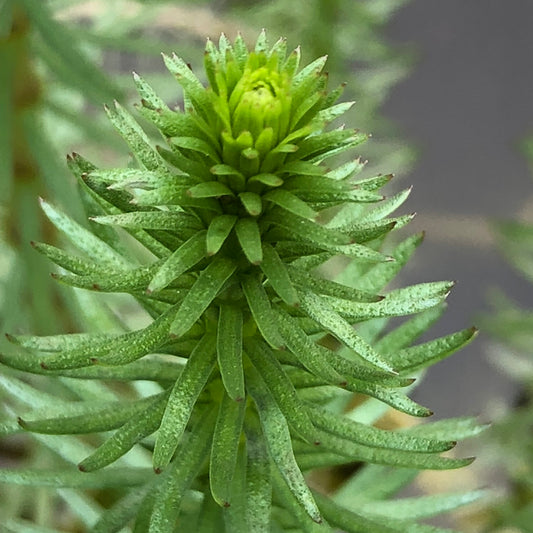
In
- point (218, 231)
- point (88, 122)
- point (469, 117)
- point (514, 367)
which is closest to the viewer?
point (218, 231)

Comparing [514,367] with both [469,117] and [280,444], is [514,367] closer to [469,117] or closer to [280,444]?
[469,117]

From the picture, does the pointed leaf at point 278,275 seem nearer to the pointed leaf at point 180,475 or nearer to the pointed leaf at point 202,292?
the pointed leaf at point 202,292

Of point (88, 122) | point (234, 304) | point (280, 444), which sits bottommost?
point (280, 444)

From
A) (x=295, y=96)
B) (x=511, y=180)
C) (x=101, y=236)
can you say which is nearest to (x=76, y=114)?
(x=101, y=236)

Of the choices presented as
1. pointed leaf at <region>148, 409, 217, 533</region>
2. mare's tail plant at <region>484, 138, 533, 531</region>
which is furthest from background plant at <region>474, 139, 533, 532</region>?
pointed leaf at <region>148, 409, 217, 533</region>

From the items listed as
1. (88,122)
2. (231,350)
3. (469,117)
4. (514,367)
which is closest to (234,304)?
(231,350)

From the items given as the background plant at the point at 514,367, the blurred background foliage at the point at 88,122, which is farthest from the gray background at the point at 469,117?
the background plant at the point at 514,367

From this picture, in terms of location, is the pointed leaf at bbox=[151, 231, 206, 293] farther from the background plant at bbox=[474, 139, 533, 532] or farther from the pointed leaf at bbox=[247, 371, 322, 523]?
the background plant at bbox=[474, 139, 533, 532]
